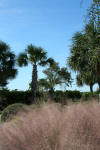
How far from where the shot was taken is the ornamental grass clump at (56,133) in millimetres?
3945

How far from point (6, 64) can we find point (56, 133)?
23.0 metres

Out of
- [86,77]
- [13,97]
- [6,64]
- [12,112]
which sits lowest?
[12,112]

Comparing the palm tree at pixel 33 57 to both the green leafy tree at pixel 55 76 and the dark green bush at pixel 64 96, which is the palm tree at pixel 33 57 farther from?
the green leafy tree at pixel 55 76

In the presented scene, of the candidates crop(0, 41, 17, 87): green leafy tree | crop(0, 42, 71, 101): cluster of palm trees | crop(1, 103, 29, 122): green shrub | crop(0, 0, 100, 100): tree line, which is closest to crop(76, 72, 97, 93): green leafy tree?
crop(0, 0, 100, 100): tree line

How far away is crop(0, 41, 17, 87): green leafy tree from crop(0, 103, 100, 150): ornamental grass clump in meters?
22.2

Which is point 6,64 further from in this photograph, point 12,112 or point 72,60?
point 12,112

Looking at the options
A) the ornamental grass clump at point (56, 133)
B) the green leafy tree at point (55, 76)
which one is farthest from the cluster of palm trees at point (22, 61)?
the ornamental grass clump at point (56, 133)

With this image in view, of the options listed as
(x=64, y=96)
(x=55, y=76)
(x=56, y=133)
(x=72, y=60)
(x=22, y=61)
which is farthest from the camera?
(x=55, y=76)

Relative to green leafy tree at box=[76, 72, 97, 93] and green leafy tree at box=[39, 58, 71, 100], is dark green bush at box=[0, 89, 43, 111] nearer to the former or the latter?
green leafy tree at box=[76, 72, 97, 93]

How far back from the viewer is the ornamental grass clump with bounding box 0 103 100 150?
3.95 meters

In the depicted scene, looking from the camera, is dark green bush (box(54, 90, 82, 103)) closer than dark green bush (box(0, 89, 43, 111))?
Yes

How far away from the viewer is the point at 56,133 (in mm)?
4184

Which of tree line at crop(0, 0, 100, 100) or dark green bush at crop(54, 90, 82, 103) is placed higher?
tree line at crop(0, 0, 100, 100)

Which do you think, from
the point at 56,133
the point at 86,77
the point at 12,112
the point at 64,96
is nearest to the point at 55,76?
the point at 86,77
